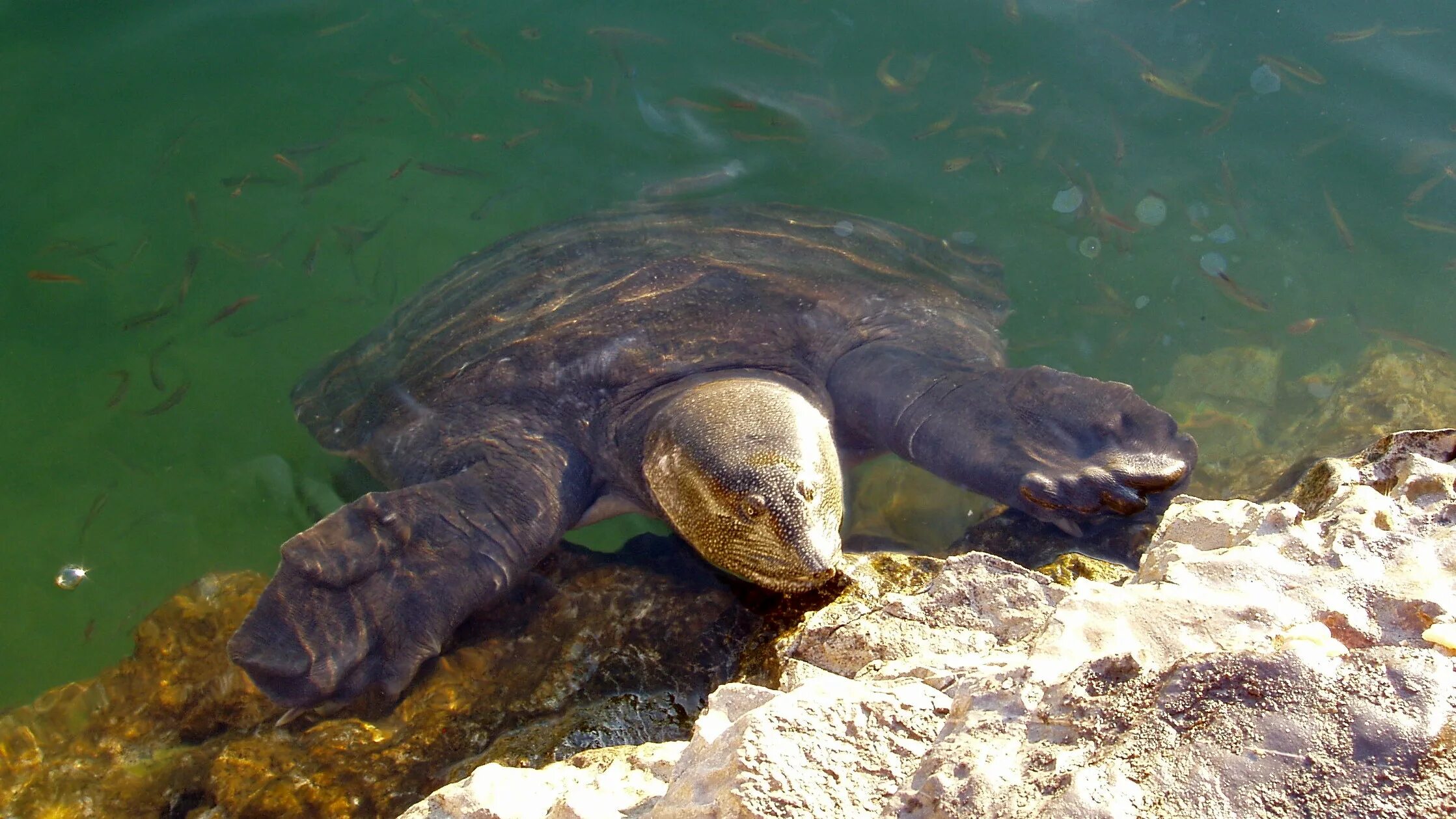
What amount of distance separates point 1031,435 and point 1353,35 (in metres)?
5.11

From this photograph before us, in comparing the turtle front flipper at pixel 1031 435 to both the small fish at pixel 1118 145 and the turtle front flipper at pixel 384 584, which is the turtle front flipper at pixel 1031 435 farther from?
the small fish at pixel 1118 145

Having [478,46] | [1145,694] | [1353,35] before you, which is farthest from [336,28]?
[1353,35]

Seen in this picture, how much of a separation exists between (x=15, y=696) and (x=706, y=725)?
4.30 meters

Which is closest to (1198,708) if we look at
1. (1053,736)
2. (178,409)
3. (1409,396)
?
(1053,736)

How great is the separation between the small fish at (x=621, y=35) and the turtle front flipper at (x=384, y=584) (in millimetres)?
3933

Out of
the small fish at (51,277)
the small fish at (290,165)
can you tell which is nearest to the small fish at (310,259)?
the small fish at (290,165)

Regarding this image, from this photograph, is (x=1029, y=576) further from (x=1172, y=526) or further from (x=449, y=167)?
(x=449, y=167)

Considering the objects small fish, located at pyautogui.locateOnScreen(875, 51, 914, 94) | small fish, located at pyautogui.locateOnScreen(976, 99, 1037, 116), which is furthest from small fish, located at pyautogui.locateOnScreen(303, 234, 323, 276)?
small fish, located at pyautogui.locateOnScreen(976, 99, 1037, 116)

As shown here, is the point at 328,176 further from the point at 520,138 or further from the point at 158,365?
the point at 158,365

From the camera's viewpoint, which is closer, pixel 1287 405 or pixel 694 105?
pixel 1287 405

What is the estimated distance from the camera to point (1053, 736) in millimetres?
1573

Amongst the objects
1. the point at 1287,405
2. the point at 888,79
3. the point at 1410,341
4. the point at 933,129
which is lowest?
the point at 1287,405

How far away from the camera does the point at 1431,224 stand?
584 cm

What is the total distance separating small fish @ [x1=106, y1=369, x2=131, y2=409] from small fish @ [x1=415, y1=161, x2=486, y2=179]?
7.20ft
